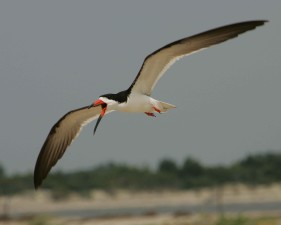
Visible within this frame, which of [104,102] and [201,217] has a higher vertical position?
[104,102]

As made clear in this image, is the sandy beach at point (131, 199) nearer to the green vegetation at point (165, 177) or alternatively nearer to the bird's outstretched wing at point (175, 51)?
the green vegetation at point (165, 177)

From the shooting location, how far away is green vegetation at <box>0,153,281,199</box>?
53656mm

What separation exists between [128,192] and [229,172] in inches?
335

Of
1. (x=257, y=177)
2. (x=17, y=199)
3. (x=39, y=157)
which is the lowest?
(x=257, y=177)

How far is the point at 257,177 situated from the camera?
5662 cm

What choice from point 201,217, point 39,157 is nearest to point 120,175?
point 201,217

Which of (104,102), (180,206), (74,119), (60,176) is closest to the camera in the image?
(104,102)

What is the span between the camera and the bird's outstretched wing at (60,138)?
17922mm

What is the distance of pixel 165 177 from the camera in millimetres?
56719

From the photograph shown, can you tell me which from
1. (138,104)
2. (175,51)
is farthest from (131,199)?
(175,51)

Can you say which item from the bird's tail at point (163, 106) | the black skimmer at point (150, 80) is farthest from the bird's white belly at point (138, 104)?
the bird's tail at point (163, 106)

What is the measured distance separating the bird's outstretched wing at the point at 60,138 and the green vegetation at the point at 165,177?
32625 millimetres

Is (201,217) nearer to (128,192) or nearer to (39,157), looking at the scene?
(39,157)

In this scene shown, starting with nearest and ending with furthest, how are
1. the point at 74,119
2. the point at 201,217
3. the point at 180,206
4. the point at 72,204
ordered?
the point at 74,119, the point at 201,217, the point at 180,206, the point at 72,204
